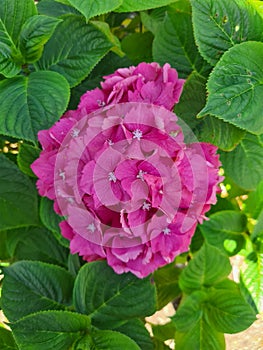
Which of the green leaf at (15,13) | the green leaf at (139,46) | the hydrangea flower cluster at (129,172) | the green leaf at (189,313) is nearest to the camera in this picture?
the hydrangea flower cluster at (129,172)

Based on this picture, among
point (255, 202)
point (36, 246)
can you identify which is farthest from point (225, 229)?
point (36, 246)

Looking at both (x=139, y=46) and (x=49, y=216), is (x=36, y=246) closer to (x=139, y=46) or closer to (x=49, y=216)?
(x=49, y=216)

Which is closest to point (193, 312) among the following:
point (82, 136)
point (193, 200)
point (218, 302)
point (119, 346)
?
point (218, 302)

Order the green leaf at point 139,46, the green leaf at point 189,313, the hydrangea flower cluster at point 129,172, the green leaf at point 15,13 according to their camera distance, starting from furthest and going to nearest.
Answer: the green leaf at point 139,46 → the green leaf at point 189,313 → the green leaf at point 15,13 → the hydrangea flower cluster at point 129,172

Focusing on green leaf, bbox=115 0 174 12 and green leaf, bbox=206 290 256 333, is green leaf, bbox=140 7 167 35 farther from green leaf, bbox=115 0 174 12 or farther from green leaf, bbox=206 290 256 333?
green leaf, bbox=206 290 256 333

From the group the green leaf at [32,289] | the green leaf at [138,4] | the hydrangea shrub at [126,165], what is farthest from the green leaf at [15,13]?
the green leaf at [32,289]

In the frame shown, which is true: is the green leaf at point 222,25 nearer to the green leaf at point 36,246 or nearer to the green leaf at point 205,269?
the green leaf at point 205,269

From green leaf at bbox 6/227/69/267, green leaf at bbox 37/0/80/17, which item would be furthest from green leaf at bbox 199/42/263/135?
green leaf at bbox 6/227/69/267
